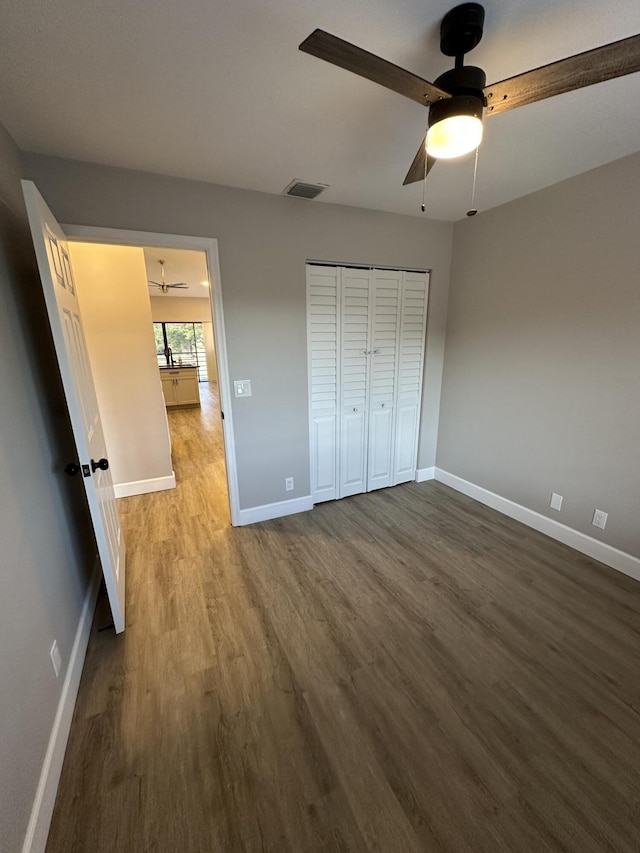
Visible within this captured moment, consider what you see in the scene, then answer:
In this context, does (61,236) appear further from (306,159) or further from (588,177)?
(588,177)

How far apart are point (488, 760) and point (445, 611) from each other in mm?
701

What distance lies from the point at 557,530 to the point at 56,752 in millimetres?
3056

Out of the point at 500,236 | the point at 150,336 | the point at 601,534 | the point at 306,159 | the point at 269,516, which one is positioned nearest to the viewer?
the point at 306,159

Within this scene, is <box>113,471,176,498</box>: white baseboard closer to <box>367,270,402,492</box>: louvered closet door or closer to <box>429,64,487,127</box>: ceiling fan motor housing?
<box>367,270,402,492</box>: louvered closet door

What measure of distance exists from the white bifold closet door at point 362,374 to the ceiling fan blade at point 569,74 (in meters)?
1.65

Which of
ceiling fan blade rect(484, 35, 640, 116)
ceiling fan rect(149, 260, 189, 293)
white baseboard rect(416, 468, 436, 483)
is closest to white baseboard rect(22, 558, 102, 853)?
ceiling fan blade rect(484, 35, 640, 116)

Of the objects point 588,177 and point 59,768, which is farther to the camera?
point 588,177

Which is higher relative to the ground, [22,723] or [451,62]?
[451,62]

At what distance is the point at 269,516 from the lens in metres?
2.92

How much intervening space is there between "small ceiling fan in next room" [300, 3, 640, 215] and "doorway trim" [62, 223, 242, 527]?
1554mm

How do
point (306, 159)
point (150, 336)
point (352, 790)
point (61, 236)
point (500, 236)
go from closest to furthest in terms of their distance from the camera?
point (352, 790), point (61, 236), point (306, 159), point (500, 236), point (150, 336)

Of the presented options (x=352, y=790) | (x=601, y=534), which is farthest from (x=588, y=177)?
(x=352, y=790)

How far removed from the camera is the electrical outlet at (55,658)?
4.33 ft

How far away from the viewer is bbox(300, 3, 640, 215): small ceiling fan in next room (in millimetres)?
921
